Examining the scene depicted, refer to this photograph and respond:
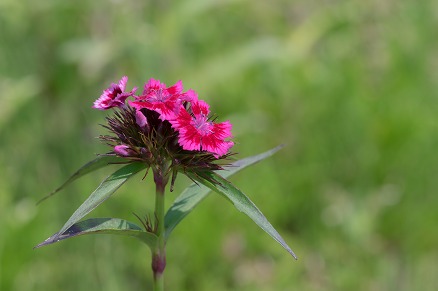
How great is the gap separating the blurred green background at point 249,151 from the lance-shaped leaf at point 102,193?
63.1 inches

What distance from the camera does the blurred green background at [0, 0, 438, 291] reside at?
259 centimetres

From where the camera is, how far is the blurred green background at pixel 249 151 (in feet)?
8.48

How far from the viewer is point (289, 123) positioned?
3385mm

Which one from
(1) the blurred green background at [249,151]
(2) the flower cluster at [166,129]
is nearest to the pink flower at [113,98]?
(2) the flower cluster at [166,129]

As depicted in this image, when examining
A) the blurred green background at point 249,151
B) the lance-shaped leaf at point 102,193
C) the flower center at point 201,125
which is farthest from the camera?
the blurred green background at point 249,151

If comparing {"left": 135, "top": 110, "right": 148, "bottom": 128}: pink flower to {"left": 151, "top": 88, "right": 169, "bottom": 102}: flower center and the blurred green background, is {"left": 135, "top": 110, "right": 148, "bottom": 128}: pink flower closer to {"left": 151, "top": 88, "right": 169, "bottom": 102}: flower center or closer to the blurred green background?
{"left": 151, "top": 88, "right": 169, "bottom": 102}: flower center

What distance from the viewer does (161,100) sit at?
91 centimetres

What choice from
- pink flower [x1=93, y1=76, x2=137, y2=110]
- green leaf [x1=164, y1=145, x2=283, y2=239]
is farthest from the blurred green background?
pink flower [x1=93, y1=76, x2=137, y2=110]

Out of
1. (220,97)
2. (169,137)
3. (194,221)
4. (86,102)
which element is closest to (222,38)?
(220,97)

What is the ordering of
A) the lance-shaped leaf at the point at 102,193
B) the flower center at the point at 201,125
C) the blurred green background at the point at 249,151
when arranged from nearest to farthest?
the lance-shaped leaf at the point at 102,193, the flower center at the point at 201,125, the blurred green background at the point at 249,151

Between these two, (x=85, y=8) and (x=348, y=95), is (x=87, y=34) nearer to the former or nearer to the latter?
(x=85, y=8)

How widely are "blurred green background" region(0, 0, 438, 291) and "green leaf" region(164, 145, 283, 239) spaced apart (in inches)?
56.4

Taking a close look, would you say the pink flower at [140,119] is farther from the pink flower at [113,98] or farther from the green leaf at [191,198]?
the green leaf at [191,198]

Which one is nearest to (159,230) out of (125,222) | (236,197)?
(125,222)
